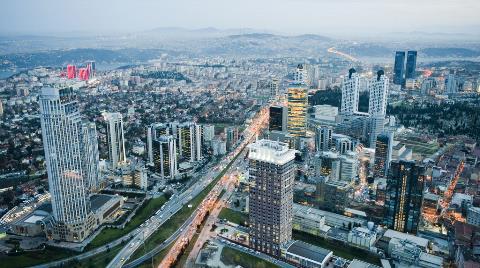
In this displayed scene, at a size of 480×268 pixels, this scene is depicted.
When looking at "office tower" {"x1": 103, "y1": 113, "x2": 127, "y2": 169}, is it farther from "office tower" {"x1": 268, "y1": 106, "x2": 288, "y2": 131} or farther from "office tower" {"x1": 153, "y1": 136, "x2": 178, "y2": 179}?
"office tower" {"x1": 268, "y1": 106, "x2": 288, "y2": 131}

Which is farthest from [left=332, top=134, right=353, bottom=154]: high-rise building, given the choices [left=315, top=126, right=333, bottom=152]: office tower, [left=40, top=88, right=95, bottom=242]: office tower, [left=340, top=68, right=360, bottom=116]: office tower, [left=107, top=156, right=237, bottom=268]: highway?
[left=40, top=88, right=95, bottom=242]: office tower

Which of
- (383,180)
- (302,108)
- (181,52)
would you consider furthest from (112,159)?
(181,52)

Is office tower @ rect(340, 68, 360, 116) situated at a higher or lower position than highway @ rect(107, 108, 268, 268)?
higher

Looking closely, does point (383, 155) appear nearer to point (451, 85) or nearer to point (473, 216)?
point (473, 216)

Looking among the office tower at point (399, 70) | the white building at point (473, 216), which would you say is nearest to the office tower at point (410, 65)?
the office tower at point (399, 70)

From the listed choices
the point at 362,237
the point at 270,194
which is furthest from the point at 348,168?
the point at 270,194
